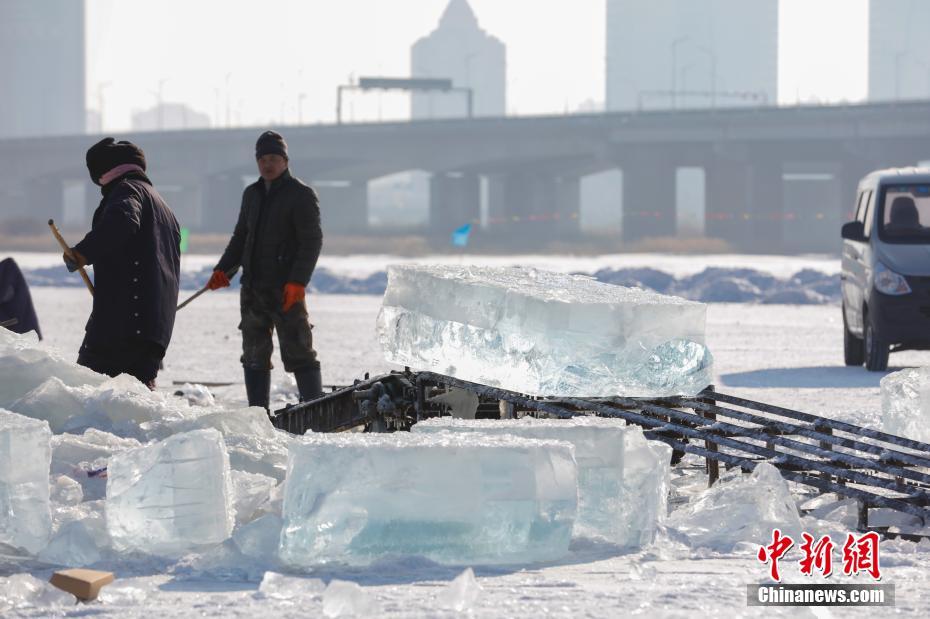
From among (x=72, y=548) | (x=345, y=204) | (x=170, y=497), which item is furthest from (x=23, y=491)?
(x=345, y=204)

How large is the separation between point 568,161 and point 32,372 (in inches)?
2794

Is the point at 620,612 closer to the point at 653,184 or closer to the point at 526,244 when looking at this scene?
the point at 526,244

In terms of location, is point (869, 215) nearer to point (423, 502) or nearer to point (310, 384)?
point (310, 384)

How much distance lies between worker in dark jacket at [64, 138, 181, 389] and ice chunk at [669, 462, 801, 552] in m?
2.87

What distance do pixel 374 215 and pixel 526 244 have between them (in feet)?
436

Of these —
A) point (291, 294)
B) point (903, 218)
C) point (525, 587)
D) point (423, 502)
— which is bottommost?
point (525, 587)

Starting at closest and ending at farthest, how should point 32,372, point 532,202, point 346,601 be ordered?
point 346,601 < point 32,372 < point 532,202

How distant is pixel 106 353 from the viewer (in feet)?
24.3

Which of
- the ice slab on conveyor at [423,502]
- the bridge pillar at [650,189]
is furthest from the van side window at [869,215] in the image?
the bridge pillar at [650,189]

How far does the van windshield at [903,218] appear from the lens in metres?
13.0

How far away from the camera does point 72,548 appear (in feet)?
17.1

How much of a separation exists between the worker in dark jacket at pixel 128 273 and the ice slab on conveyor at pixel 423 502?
237 cm

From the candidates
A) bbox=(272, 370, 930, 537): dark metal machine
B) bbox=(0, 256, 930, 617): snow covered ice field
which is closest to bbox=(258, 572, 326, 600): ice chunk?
bbox=(0, 256, 930, 617): snow covered ice field

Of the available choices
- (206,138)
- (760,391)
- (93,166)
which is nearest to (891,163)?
(206,138)
